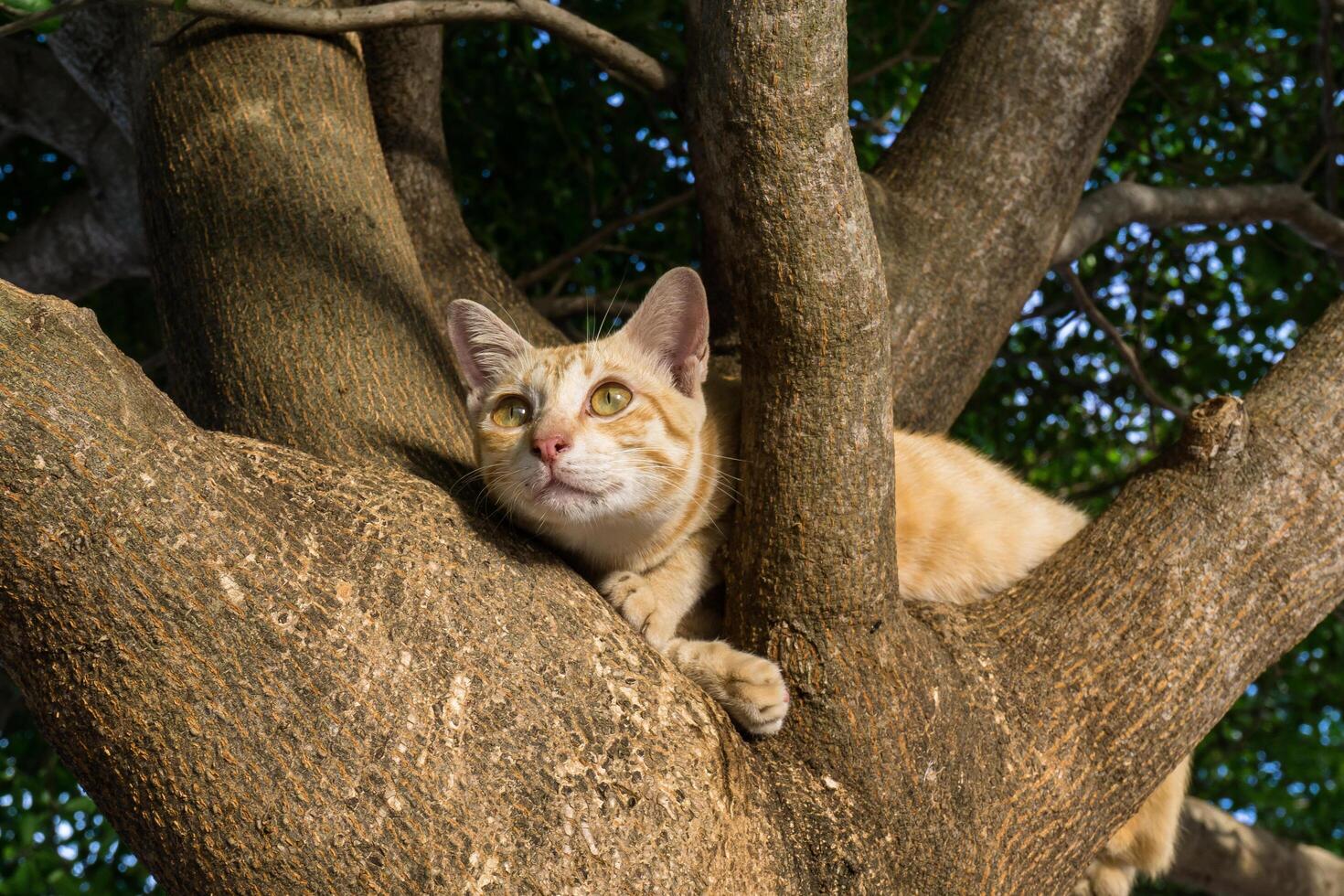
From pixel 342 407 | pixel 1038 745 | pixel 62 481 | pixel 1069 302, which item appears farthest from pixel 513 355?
pixel 1069 302

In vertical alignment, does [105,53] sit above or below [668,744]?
above

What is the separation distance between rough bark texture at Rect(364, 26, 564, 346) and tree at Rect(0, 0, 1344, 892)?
338 millimetres

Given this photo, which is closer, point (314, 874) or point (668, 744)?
point (314, 874)

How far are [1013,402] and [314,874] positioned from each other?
4279mm

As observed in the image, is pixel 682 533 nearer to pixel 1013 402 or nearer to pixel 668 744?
pixel 668 744

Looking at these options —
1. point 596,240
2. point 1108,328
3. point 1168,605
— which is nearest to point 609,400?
point 1168,605

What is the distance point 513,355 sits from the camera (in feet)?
9.20

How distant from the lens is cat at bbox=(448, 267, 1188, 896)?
2330 mm

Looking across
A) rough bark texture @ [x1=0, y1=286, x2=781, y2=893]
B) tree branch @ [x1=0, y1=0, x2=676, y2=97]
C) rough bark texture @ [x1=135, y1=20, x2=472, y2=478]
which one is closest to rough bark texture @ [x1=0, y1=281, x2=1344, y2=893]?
rough bark texture @ [x1=0, y1=286, x2=781, y2=893]

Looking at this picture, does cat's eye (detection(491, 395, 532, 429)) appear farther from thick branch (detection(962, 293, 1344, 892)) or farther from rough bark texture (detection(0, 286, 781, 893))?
thick branch (detection(962, 293, 1344, 892))

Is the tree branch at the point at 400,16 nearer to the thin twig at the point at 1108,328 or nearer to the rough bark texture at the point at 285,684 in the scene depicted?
the rough bark texture at the point at 285,684

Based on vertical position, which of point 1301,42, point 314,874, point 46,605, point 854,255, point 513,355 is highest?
point 1301,42

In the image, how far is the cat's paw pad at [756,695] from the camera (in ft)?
6.73

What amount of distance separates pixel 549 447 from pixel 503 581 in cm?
41
